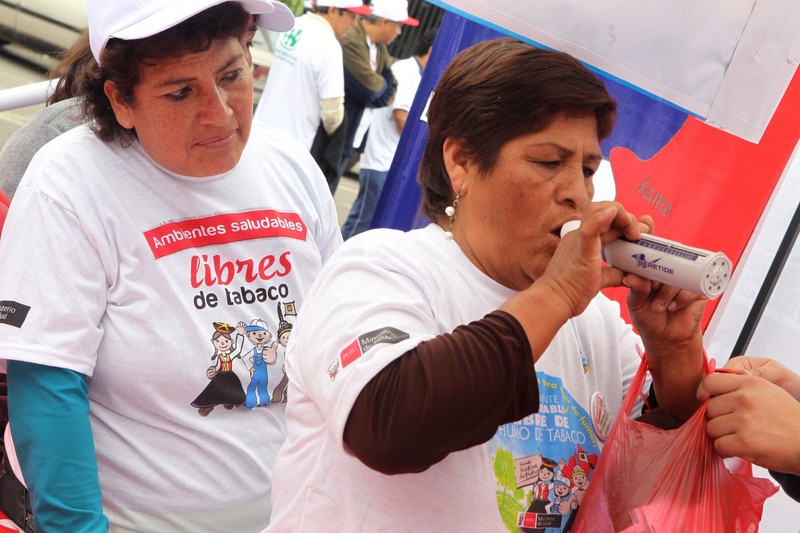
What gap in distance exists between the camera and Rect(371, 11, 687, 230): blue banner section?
2473 millimetres

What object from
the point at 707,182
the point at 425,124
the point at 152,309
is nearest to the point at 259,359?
the point at 152,309

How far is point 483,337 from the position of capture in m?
1.20

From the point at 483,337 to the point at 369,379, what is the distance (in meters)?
0.16

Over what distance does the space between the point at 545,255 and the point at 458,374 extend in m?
0.38

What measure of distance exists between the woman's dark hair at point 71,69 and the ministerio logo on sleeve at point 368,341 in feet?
3.73

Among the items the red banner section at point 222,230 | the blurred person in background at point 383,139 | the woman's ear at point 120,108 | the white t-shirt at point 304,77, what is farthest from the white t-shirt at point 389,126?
the woman's ear at point 120,108

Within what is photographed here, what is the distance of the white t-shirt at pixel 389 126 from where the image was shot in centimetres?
644

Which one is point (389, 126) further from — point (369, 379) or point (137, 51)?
point (369, 379)

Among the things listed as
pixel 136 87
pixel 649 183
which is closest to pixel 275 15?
pixel 136 87

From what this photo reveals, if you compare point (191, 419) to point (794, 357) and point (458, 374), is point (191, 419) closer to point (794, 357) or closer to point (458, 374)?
point (458, 374)

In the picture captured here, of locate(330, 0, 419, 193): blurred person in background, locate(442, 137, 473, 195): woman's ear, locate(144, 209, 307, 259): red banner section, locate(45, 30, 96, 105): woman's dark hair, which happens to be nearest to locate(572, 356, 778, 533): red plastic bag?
locate(442, 137, 473, 195): woman's ear

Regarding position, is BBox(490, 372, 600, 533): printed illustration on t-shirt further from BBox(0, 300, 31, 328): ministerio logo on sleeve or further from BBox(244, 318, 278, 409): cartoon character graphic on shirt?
BBox(0, 300, 31, 328): ministerio logo on sleeve

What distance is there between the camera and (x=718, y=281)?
1289 millimetres

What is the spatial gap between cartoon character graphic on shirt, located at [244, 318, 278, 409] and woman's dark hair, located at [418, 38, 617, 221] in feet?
1.93
